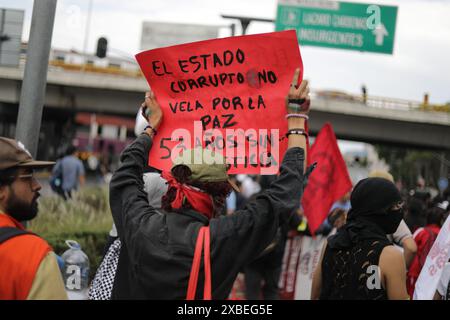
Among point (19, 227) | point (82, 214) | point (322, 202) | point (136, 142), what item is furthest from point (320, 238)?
point (19, 227)

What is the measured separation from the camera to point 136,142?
359cm

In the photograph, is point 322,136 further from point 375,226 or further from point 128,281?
point 128,281

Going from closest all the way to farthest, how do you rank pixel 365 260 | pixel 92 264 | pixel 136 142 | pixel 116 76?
1. pixel 136 142
2. pixel 365 260
3. pixel 92 264
4. pixel 116 76

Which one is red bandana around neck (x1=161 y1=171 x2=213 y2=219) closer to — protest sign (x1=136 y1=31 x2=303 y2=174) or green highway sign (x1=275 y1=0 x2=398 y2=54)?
protest sign (x1=136 y1=31 x2=303 y2=174)

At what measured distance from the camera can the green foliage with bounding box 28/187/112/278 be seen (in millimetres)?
7379

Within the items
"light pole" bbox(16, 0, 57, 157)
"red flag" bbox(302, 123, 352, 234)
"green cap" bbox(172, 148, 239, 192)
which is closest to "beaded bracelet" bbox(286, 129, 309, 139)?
"green cap" bbox(172, 148, 239, 192)

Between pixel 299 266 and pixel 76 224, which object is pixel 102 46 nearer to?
pixel 299 266

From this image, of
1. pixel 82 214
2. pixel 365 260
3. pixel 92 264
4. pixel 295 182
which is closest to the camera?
pixel 295 182

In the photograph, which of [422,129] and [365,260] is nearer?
[365,260]

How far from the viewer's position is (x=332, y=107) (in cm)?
4022

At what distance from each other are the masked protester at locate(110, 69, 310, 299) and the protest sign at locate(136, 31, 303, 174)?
45 centimetres

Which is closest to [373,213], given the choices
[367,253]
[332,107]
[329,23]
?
[367,253]

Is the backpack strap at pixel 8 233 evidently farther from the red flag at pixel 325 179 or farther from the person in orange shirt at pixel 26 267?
the red flag at pixel 325 179

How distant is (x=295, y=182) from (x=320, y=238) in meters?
7.33
